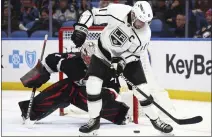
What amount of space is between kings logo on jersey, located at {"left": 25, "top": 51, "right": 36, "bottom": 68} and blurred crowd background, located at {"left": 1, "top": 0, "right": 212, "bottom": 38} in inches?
17.1

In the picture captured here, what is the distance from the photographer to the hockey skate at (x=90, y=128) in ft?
12.9

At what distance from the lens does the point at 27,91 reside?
24.4ft

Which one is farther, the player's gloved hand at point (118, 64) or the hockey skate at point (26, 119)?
the hockey skate at point (26, 119)

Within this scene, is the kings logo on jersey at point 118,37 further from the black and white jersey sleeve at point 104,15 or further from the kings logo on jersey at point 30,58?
the kings logo on jersey at point 30,58

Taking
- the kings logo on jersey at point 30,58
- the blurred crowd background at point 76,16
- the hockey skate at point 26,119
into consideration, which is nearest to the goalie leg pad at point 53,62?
the hockey skate at point 26,119

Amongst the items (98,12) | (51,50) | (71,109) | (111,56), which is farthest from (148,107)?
(51,50)

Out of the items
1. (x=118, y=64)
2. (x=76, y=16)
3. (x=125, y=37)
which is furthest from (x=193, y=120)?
(x=76, y=16)

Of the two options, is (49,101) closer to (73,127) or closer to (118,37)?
(73,127)

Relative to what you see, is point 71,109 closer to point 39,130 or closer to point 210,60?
point 39,130

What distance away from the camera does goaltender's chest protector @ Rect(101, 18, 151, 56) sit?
155 inches

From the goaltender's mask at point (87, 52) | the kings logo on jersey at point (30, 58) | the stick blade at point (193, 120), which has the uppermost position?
the goaltender's mask at point (87, 52)

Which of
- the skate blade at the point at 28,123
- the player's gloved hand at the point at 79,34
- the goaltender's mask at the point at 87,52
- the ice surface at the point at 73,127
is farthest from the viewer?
the goaltender's mask at the point at 87,52

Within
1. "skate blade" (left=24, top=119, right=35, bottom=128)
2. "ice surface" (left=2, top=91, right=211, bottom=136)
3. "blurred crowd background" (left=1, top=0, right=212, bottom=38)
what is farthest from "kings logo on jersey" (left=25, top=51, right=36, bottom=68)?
"skate blade" (left=24, top=119, right=35, bottom=128)

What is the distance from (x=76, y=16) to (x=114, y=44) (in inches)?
164
